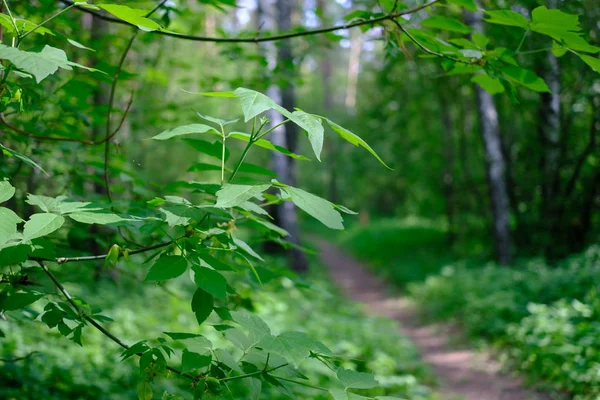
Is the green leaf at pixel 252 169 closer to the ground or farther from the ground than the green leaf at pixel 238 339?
farther from the ground

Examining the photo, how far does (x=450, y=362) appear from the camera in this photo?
6.57 metres

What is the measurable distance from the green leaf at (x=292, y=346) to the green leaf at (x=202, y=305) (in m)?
0.17

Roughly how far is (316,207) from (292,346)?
357mm

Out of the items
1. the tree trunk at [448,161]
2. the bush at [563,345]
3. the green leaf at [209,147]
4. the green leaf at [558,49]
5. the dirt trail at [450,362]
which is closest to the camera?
the green leaf at [209,147]

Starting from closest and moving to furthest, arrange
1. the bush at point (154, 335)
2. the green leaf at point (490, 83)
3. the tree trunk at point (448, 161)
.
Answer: the green leaf at point (490, 83) < the bush at point (154, 335) < the tree trunk at point (448, 161)

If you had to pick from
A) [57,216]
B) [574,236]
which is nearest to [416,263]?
[574,236]

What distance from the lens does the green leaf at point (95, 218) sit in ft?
3.87

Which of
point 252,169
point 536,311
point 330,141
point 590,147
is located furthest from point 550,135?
point 330,141

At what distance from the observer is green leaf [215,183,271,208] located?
1.08 metres

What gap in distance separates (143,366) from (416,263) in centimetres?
1283

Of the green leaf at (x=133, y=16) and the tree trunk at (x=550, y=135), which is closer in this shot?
the green leaf at (x=133, y=16)

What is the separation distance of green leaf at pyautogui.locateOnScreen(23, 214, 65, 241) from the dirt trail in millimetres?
5009

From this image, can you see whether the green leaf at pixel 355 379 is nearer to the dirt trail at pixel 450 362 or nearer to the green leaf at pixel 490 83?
the green leaf at pixel 490 83

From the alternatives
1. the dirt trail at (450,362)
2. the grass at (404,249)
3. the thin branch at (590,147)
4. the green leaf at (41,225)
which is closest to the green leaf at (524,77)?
the green leaf at (41,225)
